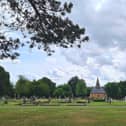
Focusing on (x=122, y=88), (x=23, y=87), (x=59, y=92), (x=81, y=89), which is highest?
(x=122, y=88)

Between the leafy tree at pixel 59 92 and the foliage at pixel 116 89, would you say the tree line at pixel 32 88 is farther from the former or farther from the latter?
the foliage at pixel 116 89

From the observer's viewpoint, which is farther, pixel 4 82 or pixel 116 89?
pixel 116 89

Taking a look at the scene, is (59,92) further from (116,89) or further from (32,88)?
(116,89)

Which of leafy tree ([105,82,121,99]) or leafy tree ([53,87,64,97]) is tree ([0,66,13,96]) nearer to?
leafy tree ([53,87,64,97])

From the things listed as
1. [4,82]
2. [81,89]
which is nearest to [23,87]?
[4,82]

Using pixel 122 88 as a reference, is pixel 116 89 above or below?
below

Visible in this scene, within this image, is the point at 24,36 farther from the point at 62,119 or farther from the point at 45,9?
the point at 62,119

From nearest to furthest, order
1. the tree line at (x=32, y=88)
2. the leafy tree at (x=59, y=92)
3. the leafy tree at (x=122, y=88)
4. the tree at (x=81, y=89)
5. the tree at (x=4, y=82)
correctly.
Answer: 1. the tree at (x=4, y=82)
2. the tree line at (x=32, y=88)
3. the leafy tree at (x=59, y=92)
4. the tree at (x=81, y=89)
5. the leafy tree at (x=122, y=88)

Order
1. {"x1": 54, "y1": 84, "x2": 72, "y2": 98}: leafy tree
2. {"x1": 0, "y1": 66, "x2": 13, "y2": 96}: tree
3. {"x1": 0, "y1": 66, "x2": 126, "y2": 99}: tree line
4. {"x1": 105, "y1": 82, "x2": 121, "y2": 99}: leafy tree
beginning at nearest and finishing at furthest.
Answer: {"x1": 0, "y1": 66, "x2": 13, "y2": 96}: tree → {"x1": 0, "y1": 66, "x2": 126, "y2": 99}: tree line → {"x1": 54, "y1": 84, "x2": 72, "y2": 98}: leafy tree → {"x1": 105, "y1": 82, "x2": 121, "y2": 99}: leafy tree

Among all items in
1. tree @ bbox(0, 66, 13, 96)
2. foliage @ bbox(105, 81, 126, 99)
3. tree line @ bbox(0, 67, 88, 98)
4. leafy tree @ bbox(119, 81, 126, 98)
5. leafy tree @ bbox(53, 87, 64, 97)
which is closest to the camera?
tree @ bbox(0, 66, 13, 96)

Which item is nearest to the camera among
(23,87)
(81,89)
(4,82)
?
(4,82)

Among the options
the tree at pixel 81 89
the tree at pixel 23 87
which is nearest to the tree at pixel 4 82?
the tree at pixel 23 87

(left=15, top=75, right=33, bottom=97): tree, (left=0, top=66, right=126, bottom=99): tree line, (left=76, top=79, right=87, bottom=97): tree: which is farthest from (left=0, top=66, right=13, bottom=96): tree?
(left=76, top=79, right=87, bottom=97): tree

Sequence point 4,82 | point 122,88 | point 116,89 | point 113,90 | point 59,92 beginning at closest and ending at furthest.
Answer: point 4,82, point 59,92, point 116,89, point 113,90, point 122,88
